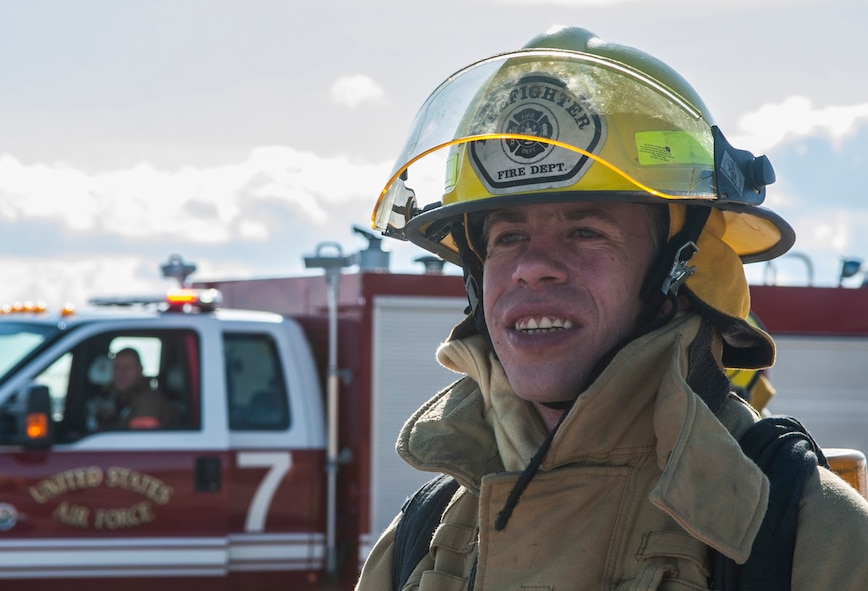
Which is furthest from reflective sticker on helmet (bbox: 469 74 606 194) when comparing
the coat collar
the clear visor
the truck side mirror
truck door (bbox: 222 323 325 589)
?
truck door (bbox: 222 323 325 589)

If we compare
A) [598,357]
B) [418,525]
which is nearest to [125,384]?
[418,525]

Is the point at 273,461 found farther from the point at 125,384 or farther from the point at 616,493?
the point at 616,493

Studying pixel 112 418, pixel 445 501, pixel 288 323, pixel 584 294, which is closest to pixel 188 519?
pixel 112 418

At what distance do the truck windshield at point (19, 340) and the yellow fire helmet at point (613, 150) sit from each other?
4.06 meters

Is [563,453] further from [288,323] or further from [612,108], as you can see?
[288,323]

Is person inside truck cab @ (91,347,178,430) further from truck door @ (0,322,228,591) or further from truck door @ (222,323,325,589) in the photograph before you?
truck door @ (222,323,325,589)

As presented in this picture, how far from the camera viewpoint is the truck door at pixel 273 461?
598cm

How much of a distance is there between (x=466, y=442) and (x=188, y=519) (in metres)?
3.87

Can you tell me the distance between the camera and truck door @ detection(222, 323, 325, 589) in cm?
598

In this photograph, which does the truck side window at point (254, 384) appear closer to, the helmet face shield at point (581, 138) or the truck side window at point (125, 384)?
the truck side window at point (125, 384)

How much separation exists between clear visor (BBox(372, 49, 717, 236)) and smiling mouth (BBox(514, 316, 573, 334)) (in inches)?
9.3

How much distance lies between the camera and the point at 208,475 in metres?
5.89

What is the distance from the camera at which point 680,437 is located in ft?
6.12

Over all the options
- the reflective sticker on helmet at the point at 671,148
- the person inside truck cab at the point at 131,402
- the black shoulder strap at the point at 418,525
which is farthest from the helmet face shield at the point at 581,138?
the person inside truck cab at the point at 131,402
